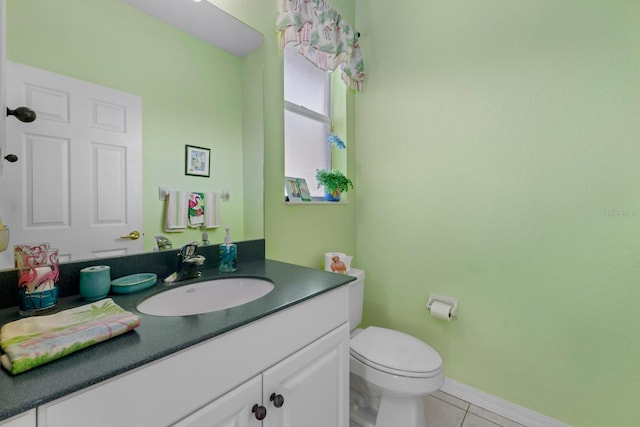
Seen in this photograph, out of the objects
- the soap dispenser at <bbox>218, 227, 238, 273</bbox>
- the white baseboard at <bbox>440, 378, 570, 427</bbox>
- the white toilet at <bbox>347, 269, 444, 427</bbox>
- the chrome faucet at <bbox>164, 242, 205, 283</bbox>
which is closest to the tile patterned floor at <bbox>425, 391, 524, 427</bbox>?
the white baseboard at <bbox>440, 378, 570, 427</bbox>

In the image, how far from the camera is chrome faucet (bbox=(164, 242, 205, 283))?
3.14 ft

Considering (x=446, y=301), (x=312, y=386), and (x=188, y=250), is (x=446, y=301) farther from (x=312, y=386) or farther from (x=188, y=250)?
(x=188, y=250)

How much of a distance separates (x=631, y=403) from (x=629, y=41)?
1561 millimetres

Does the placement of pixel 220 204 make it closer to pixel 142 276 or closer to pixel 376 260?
pixel 142 276

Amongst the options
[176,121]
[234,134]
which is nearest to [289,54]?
[234,134]

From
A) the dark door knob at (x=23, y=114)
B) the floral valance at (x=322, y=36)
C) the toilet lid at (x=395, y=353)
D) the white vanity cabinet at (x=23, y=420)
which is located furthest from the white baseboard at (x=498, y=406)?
the dark door knob at (x=23, y=114)

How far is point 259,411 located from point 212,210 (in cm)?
80

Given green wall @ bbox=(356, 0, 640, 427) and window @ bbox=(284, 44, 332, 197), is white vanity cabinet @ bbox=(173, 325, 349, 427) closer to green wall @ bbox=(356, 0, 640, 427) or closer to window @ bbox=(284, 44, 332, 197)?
green wall @ bbox=(356, 0, 640, 427)

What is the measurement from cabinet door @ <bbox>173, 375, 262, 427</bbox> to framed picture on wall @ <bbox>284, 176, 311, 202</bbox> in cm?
101

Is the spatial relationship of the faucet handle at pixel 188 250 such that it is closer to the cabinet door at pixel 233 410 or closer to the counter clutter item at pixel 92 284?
the counter clutter item at pixel 92 284

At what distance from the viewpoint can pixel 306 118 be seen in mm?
1772

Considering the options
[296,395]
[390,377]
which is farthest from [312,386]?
[390,377]

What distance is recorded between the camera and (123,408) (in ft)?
1.57

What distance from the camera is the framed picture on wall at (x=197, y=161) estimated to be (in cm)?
108
